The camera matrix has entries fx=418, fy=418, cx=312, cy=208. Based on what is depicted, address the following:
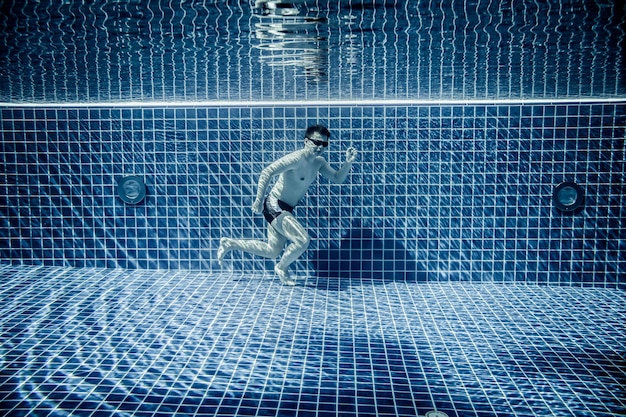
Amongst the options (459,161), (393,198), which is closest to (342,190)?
(393,198)

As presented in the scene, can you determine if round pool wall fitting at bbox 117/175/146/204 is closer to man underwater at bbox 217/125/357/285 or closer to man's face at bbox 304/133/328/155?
man underwater at bbox 217/125/357/285

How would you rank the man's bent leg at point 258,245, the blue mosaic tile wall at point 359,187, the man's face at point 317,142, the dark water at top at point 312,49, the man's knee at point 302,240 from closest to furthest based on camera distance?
the dark water at top at point 312,49, the man's face at point 317,142, the man's knee at point 302,240, the man's bent leg at point 258,245, the blue mosaic tile wall at point 359,187

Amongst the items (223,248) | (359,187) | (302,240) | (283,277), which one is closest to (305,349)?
(302,240)

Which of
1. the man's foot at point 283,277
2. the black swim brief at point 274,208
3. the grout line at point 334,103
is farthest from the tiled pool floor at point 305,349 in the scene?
the grout line at point 334,103

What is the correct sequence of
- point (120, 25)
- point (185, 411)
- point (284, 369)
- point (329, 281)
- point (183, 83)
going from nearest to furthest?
point (185, 411)
point (120, 25)
point (284, 369)
point (183, 83)
point (329, 281)

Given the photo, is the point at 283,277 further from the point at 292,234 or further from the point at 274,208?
the point at 274,208

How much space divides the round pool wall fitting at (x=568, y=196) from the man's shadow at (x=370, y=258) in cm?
170

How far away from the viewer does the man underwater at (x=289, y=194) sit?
4.18 meters

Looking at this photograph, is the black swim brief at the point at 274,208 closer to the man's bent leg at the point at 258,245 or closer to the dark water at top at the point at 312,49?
the man's bent leg at the point at 258,245

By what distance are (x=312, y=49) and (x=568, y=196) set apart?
3508 millimetres

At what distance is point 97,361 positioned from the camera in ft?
8.90

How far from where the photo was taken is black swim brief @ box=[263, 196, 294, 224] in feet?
14.3

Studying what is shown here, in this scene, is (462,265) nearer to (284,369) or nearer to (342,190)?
(342,190)

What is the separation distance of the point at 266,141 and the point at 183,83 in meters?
1.19
